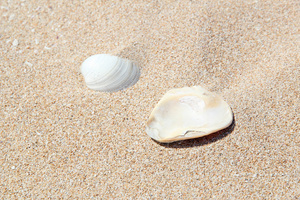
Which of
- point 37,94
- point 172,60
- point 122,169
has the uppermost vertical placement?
point 172,60

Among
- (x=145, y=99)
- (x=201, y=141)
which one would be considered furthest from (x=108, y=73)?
(x=201, y=141)

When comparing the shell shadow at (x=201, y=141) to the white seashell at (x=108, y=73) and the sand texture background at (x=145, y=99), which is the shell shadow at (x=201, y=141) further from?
the white seashell at (x=108, y=73)

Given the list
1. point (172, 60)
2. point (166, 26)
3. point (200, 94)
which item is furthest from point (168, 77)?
point (166, 26)

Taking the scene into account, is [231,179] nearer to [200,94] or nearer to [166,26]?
[200,94]

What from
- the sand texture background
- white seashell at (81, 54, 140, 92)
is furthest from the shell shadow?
white seashell at (81, 54, 140, 92)

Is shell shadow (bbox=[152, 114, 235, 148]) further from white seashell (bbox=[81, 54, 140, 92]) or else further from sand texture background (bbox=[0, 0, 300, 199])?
white seashell (bbox=[81, 54, 140, 92])

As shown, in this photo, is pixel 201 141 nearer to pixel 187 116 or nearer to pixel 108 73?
pixel 187 116
